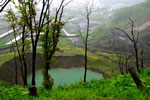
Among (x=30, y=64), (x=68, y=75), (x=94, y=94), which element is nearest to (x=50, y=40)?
(x=94, y=94)

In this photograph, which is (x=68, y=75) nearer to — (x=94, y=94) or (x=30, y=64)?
(x=30, y=64)

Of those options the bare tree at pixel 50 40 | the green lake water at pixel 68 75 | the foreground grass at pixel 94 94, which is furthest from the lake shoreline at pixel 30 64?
the foreground grass at pixel 94 94

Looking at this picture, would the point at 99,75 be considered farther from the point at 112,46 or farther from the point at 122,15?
the point at 122,15

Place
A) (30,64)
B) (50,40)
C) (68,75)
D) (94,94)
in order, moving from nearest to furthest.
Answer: (94,94)
(50,40)
(68,75)
(30,64)

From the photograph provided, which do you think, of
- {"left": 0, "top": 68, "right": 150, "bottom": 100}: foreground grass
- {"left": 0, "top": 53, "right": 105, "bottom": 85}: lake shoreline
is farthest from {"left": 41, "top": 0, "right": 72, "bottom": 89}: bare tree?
{"left": 0, "top": 53, "right": 105, "bottom": 85}: lake shoreline

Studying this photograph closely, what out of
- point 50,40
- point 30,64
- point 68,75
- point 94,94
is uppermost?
point 50,40

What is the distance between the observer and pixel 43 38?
79.4ft

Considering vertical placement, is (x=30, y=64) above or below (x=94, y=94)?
below

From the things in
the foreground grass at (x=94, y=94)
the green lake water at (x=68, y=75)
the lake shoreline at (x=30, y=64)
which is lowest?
the green lake water at (x=68, y=75)

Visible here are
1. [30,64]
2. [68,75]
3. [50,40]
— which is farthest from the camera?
[30,64]

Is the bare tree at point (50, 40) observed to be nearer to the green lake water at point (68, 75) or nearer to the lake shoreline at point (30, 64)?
the green lake water at point (68, 75)

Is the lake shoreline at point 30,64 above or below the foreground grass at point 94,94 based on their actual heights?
below

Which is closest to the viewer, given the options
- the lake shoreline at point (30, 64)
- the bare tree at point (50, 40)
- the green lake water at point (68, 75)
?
the bare tree at point (50, 40)

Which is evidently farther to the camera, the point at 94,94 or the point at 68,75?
the point at 68,75
